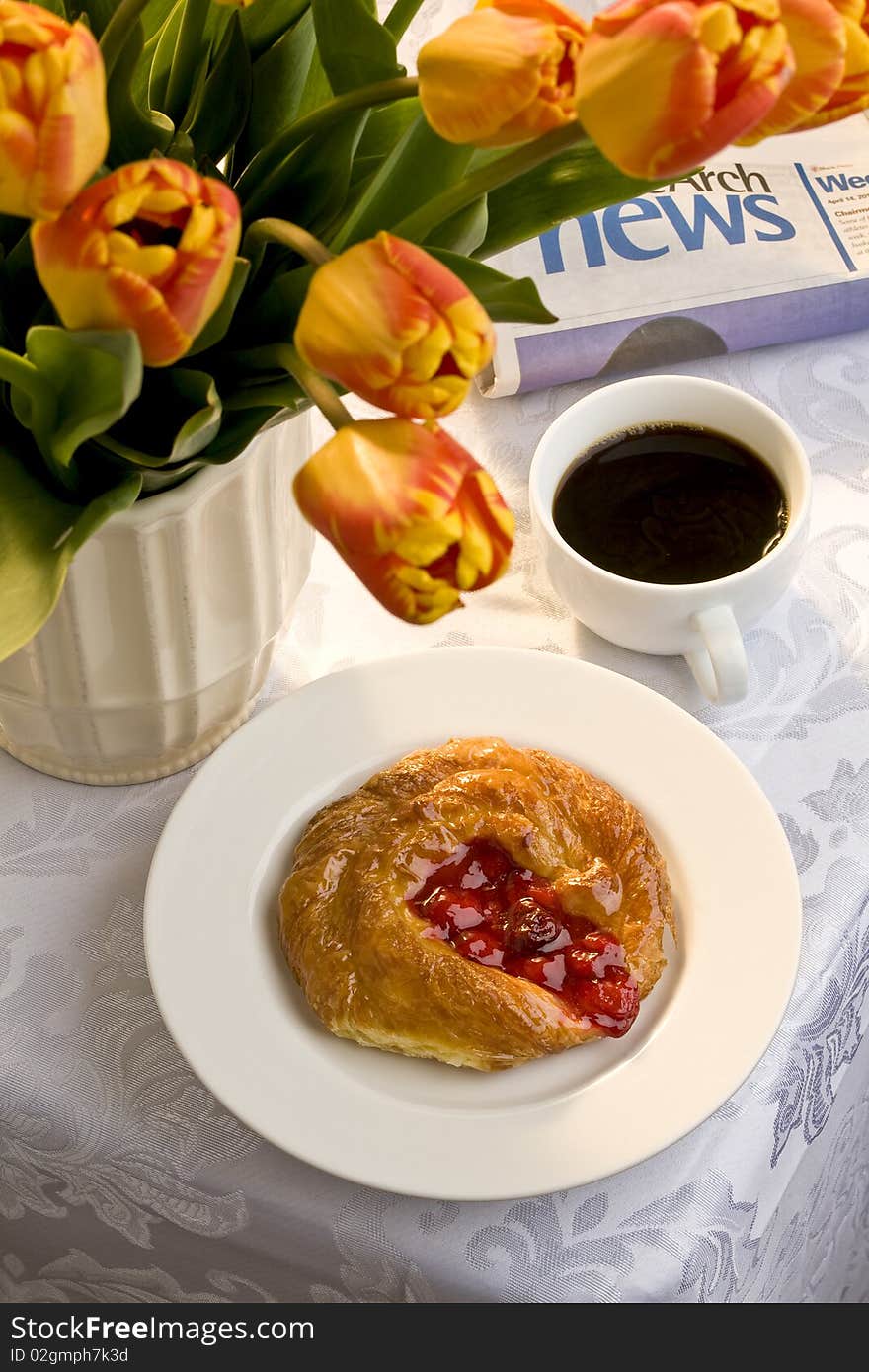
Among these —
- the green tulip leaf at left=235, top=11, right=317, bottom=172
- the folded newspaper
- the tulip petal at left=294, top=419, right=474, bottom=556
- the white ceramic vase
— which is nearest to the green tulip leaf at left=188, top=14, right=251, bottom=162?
the green tulip leaf at left=235, top=11, right=317, bottom=172

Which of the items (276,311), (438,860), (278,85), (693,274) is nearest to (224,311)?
(276,311)

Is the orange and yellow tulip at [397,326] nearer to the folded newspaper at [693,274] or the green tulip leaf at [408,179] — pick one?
the green tulip leaf at [408,179]

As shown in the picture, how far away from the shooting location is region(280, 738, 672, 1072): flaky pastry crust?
0.56 m

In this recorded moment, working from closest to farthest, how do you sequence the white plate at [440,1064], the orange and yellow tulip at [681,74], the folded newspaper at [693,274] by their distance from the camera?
1. the orange and yellow tulip at [681,74]
2. the white plate at [440,1064]
3. the folded newspaper at [693,274]

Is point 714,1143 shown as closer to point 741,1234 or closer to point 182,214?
point 741,1234

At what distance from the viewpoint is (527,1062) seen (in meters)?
0.57

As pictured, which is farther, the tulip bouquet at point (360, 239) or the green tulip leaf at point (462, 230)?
the green tulip leaf at point (462, 230)

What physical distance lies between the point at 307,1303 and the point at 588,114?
0.48 meters

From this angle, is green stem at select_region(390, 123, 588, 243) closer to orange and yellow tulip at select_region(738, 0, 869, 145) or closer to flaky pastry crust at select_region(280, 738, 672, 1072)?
orange and yellow tulip at select_region(738, 0, 869, 145)

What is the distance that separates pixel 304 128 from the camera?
45cm

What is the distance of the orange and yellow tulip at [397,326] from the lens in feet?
1.12

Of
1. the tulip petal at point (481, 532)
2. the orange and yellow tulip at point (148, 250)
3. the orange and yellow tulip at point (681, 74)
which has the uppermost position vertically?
the orange and yellow tulip at point (681, 74)

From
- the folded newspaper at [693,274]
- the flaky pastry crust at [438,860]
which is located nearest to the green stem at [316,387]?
the flaky pastry crust at [438,860]

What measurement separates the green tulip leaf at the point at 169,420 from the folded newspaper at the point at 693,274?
0.41m
